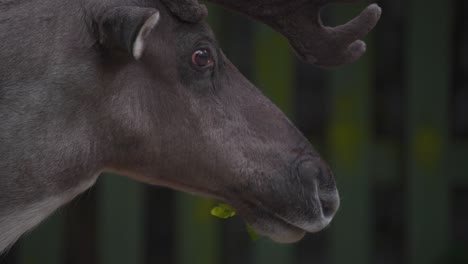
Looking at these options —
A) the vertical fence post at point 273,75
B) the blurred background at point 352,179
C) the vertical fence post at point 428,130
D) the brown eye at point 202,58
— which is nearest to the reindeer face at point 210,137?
the brown eye at point 202,58

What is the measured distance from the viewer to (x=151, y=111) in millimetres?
2938

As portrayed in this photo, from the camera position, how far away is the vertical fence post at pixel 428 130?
5.20 metres

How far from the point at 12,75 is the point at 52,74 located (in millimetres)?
111

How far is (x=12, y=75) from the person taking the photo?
109 inches

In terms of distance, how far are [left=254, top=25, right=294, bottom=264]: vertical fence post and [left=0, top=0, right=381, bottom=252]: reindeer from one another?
5.86ft

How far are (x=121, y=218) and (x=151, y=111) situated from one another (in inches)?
88.2

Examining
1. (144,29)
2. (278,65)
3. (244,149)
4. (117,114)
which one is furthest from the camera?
(278,65)

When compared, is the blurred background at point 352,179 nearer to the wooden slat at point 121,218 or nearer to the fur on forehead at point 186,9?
the wooden slat at point 121,218

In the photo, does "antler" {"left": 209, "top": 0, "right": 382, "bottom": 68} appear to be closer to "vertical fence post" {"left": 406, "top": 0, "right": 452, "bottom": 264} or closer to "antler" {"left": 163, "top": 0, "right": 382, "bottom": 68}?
"antler" {"left": 163, "top": 0, "right": 382, "bottom": 68}

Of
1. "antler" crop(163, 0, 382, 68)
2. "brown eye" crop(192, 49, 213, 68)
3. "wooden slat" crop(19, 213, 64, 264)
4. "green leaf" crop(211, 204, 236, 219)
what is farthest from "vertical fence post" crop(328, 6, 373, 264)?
"brown eye" crop(192, 49, 213, 68)

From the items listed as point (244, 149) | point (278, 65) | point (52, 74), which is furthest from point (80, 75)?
point (278, 65)

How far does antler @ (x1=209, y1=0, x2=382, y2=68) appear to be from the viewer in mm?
3205

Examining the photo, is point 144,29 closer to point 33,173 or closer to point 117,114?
point 117,114

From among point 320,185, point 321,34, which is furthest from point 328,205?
point 321,34
